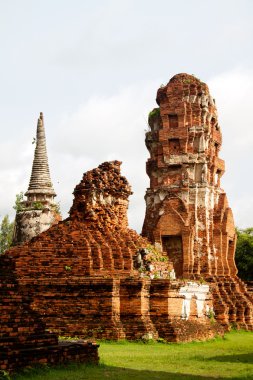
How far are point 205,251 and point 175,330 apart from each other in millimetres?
12042

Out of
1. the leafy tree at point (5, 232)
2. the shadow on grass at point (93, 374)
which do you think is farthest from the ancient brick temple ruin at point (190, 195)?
the leafy tree at point (5, 232)

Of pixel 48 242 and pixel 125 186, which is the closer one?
pixel 48 242

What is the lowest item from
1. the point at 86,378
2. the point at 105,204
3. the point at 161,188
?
the point at 86,378

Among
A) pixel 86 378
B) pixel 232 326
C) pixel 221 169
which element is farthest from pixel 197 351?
pixel 221 169

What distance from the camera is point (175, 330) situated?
16578 millimetres

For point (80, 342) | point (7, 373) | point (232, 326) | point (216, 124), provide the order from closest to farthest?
point (7, 373) < point (80, 342) < point (232, 326) < point (216, 124)

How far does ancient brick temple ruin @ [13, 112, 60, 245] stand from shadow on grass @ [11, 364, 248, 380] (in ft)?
72.1

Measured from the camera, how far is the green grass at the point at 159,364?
977 centimetres

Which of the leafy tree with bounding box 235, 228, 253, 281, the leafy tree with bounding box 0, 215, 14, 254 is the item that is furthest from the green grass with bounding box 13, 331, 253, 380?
the leafy tree with bounding box 0, 215, 14, 254

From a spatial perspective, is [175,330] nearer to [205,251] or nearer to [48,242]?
[48,242]

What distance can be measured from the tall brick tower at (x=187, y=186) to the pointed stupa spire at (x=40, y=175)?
669cm

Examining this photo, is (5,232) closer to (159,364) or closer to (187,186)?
(187,186)

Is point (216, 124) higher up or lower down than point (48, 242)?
higher up

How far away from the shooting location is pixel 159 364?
12.0 meters
